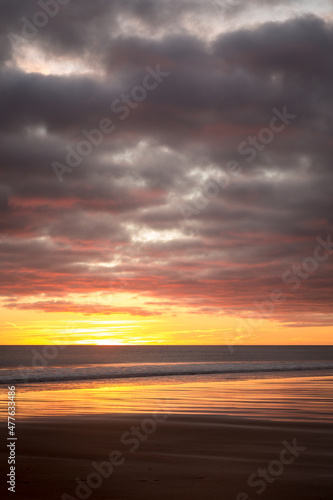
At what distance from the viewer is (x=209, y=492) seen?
7777 mm

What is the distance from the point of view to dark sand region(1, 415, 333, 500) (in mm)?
7879

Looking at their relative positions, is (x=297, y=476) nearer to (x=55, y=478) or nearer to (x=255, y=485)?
(x=255, y=485)

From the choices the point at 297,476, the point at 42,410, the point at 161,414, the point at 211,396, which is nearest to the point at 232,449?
the point at 297,476

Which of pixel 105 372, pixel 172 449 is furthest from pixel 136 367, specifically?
pixel 172 449

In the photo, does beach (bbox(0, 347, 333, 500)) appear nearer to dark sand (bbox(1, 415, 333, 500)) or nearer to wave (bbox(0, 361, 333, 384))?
dark sand (bbox(1, 415, 333, 500))

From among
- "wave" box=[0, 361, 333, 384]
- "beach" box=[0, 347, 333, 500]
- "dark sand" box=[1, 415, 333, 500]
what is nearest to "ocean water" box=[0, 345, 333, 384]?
"wave" box=[0, 361, 333, 384]

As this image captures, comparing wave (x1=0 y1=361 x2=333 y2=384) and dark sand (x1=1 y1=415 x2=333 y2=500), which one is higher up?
wave (x1=0 y1=361 x2=333 y2=384)

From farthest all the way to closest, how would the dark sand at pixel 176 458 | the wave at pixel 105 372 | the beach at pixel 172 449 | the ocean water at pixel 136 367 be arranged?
the ocean water at pixel 136 367, the wave at pixel 105 372, the beach at pixel 172 449, the dark sand at pixel 176 458

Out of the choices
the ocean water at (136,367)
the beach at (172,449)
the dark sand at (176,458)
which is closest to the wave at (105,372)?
the ocean water at (136,367)

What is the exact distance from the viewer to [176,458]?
10312 mm

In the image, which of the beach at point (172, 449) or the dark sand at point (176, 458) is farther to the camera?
the beach at point (172, 449)

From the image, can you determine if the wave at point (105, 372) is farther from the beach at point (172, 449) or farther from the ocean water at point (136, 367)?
the beach at point (172, 449)

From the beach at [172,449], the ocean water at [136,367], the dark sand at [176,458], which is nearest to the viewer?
the dark sand at [176,458]

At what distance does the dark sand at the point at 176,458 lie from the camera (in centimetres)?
788
